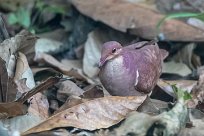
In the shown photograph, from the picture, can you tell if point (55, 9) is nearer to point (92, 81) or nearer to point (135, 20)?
point (135, 20)

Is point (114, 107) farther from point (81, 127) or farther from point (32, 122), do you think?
point (32, 122)

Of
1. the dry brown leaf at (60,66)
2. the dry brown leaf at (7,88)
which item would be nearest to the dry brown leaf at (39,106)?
the dry brown leaf at (7,88)

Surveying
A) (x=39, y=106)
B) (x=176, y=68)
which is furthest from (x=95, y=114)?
(x=176, y=68)

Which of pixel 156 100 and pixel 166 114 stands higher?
pixel 166 114

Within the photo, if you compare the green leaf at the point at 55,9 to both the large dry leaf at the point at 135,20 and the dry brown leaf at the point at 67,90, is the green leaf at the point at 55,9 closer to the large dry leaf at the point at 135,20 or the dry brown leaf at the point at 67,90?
the large dry leaf at the point at 135,20

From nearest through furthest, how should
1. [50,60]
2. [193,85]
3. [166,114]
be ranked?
[166,114]
[193,85]
[50,60]

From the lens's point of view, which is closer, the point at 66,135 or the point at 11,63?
the point at 66,135

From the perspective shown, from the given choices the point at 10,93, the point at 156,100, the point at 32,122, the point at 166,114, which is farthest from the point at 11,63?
the point at 166,114
